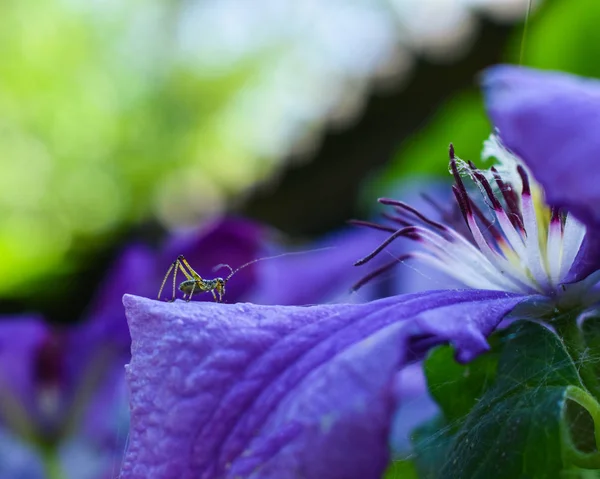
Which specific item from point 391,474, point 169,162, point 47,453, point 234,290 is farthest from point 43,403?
point 169,162

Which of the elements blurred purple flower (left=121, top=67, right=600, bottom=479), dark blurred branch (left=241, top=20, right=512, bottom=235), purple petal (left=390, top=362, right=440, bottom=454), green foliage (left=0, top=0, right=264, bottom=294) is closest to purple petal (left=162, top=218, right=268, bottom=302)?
purple petal (left=390, top=362, right=440, bottom=454)

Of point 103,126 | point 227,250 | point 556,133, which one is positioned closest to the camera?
point 556,133

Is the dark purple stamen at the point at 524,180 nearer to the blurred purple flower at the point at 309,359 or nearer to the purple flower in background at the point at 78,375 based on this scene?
the blurred purple flower at the point at 309,359

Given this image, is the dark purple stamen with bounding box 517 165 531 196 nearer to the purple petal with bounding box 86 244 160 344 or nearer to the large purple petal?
the large purple petal

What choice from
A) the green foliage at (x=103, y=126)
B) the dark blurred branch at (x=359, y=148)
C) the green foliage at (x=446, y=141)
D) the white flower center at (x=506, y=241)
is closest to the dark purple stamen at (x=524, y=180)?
the white flower center at (x=506, y=241)

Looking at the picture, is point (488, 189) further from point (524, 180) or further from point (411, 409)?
point (411, 409)

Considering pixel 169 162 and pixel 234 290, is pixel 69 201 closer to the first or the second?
pixel 169 162

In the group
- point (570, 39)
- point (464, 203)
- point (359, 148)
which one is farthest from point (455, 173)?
point (359, 148)
